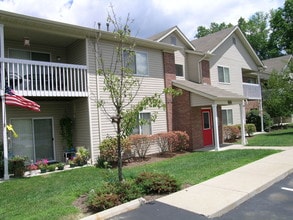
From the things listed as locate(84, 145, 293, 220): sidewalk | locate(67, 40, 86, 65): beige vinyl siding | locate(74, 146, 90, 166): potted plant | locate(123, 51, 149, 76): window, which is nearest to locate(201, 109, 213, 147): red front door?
locate(123, 51, 149, 76): window

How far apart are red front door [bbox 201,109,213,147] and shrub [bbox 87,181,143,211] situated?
10893 millimetres

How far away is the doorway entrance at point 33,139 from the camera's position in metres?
12.3

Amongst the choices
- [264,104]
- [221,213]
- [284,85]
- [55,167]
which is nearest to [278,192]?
[221,213]

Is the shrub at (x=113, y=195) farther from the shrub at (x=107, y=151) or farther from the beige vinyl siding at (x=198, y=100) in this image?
the beige vinyl siding at (x=198, y=100)

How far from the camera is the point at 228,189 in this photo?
6918 millimetres

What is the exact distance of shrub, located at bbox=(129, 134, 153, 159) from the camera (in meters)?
13.4

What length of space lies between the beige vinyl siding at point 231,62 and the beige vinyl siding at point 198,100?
531 cm

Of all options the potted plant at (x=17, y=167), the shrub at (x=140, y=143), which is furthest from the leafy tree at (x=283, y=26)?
the potted plant at (x=17, y=167)

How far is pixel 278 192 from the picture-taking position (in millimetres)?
6805

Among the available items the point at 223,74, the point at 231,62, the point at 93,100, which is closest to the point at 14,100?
the point at 93,100

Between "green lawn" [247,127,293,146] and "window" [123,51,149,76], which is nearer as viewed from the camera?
"window" [123,51,149,76]

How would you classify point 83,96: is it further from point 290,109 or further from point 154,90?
point 290,109

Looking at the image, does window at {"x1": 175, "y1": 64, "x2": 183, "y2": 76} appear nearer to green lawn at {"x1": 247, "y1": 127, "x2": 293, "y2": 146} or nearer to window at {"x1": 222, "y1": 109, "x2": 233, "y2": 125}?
window at {"x1": 222, "y1": 109, "x2": 233, "y2": 125}

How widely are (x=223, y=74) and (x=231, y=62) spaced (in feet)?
6.56
